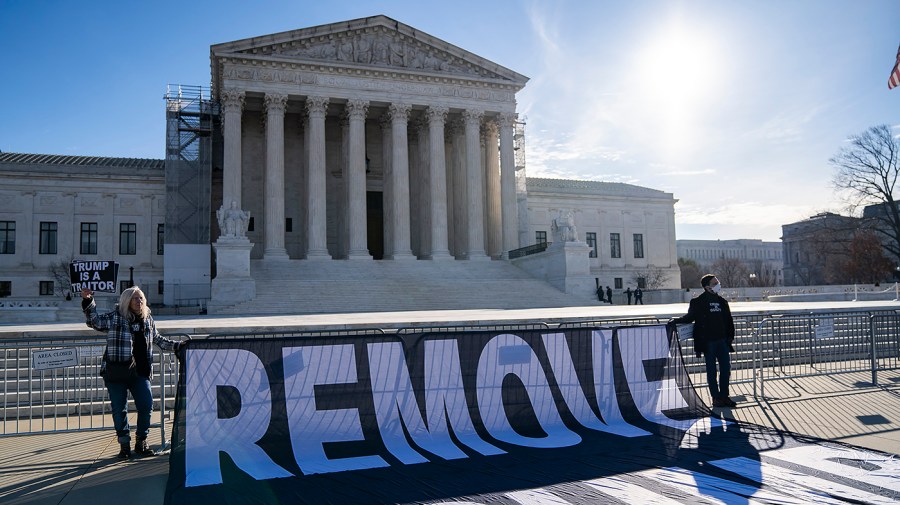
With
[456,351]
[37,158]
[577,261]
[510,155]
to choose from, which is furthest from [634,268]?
[456,351]

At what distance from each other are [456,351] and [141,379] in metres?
3.77

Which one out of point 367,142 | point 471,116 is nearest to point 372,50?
point 367,142

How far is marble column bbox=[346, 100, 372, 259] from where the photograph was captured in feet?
131

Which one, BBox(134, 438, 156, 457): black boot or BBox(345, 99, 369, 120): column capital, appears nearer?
BBox(134, 438, 156, 457): black boot

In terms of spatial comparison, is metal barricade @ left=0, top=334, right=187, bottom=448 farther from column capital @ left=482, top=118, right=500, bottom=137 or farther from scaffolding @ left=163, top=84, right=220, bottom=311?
column capital @ left=482, top=118, right=500, bottom=137

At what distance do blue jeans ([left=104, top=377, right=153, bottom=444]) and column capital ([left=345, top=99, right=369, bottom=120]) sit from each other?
1360 inches

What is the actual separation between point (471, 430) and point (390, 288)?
2574 centimetres

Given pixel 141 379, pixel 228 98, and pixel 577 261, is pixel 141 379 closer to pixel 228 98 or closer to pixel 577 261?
pixel 577 261

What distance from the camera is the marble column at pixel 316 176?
129ft

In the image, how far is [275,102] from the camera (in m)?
39.3

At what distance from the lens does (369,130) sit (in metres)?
47.3

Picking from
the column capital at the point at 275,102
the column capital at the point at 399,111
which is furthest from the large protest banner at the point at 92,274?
the column capital at the point at 399,111

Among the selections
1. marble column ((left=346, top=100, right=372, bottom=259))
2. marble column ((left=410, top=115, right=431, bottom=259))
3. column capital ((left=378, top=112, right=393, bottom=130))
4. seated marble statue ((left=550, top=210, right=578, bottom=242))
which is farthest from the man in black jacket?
column capital ((left=378, top=112, right=393, bottom=130))

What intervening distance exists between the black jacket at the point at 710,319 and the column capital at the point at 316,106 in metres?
33.5
